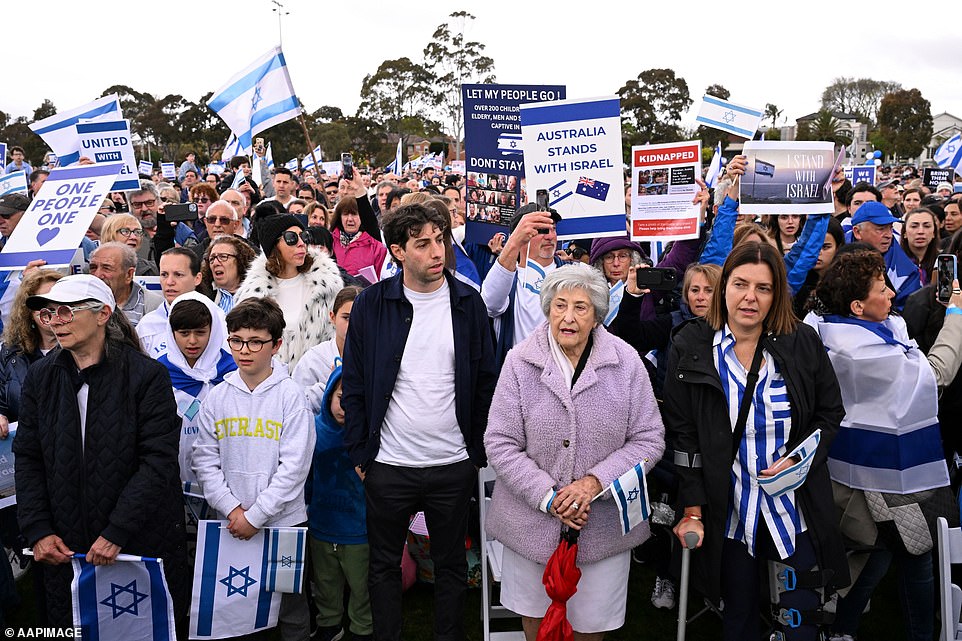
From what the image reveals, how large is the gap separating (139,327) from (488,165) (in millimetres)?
2243

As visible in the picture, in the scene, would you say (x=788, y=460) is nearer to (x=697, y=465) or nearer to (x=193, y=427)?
(x=697, y=465)

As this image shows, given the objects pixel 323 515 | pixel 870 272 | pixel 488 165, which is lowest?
pixel 323 515

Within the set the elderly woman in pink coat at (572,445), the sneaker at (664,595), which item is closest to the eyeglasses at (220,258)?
the elderly woman in pink coat at (572,445)

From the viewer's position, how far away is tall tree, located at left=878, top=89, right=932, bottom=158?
63.3m

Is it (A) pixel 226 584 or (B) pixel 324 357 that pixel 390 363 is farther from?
(A) pixel 226 584

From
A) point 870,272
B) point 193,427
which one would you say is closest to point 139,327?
point 193,427

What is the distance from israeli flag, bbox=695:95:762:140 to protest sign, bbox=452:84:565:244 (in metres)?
4.07

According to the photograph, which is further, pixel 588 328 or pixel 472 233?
pixel 472 233

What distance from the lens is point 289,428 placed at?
11.3ft

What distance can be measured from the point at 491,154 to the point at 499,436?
1995 mm

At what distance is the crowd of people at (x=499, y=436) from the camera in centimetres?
306

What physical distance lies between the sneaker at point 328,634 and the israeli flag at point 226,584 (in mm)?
499

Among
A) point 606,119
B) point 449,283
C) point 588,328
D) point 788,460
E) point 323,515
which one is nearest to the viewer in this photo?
point 788,460

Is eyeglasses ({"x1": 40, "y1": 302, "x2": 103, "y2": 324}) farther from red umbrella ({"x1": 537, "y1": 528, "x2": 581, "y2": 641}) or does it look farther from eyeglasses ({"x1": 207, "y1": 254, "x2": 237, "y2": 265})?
red umbrella ({"x1": 537, "y1": 528, "x2": 581, "y2": 641})
